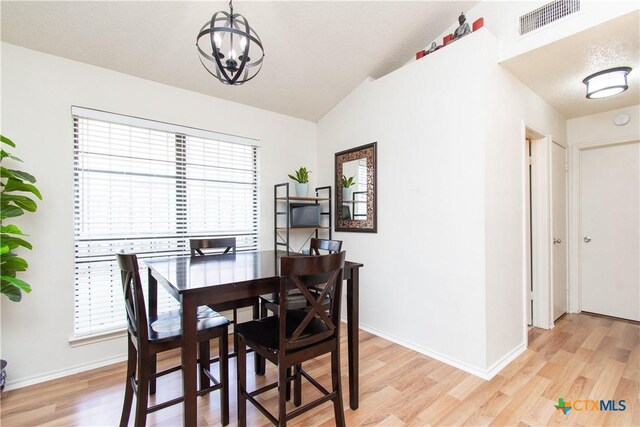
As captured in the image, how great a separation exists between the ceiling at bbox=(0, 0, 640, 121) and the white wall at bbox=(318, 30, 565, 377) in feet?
0.95

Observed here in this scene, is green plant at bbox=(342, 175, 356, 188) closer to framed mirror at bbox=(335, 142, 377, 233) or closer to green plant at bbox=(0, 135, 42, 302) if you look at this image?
framed mirror at bbox=(335, 142, 377, 233)

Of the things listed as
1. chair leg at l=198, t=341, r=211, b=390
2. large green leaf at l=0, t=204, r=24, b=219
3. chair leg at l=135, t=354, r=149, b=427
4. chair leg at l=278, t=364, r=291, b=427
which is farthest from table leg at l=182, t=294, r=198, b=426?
large green leaf at l=0, t=204, r=24, b=219

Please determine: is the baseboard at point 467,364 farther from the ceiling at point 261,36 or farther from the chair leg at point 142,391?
the ceiling at point 261,36

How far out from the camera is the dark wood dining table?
144 cm

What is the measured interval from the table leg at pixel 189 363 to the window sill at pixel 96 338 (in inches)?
59.4

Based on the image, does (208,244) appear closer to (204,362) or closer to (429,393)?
(204,362)

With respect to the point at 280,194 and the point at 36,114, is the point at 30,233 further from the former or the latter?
the point at 280,194

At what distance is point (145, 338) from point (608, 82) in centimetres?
382

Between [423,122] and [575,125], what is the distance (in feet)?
7.85

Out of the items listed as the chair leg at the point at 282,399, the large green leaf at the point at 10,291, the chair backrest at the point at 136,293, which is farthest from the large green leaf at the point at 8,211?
the chair leg at the point at 282,399

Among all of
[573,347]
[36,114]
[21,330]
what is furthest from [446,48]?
[21,330]

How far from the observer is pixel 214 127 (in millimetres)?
3146

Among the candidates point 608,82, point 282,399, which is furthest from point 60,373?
point 608,82

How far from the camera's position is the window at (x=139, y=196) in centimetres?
248
